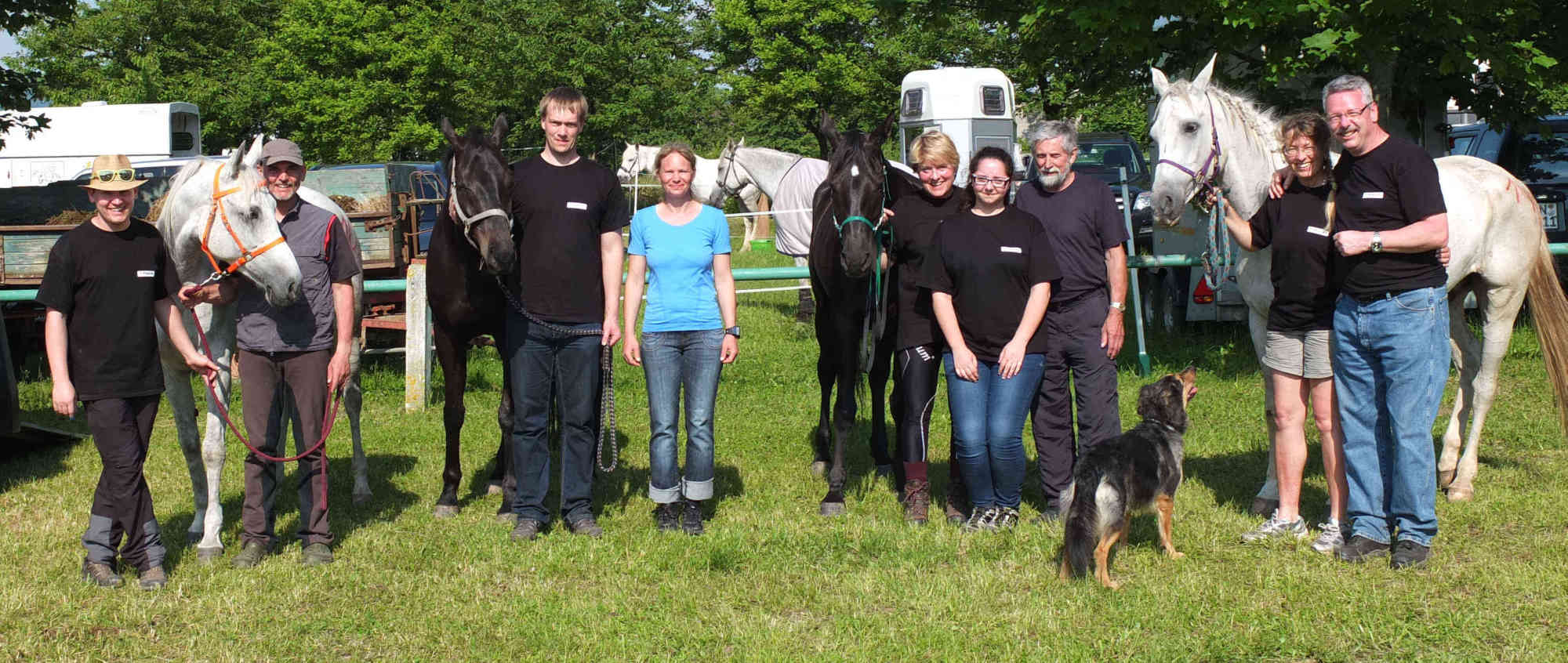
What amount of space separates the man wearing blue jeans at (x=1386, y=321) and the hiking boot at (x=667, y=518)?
3053 millimetres

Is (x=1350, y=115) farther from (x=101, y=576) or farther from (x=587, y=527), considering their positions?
(x=101, y=576)

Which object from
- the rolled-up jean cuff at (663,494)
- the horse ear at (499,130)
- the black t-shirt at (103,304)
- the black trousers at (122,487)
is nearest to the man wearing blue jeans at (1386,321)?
the rolled-up jean cuff at (663,494)

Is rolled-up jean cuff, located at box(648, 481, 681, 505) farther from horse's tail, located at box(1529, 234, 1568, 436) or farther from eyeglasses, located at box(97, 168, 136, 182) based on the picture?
horse's tail, located at box(1529, 234, 1568, 436)

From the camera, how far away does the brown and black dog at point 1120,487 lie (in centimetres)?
475

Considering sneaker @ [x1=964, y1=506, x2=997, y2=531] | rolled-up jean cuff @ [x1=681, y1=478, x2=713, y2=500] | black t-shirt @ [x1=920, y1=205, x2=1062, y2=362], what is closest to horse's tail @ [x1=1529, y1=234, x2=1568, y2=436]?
black t-shirt @ [x1=920, y1=205, x2=1062, y2=362]

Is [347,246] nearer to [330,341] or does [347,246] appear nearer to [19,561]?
[330,341]

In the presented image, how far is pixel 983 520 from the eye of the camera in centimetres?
573

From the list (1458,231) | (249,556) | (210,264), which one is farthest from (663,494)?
(1458,231)

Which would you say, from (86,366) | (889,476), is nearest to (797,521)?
(889,476)

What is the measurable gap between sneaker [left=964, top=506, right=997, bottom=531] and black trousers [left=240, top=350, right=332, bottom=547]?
3.01m

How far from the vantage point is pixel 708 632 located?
4.51 meters

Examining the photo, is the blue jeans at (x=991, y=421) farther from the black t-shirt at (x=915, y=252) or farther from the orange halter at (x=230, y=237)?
the orange halter at (x=230, y=237)

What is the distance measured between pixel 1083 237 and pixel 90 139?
3084cm

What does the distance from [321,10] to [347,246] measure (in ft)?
118
